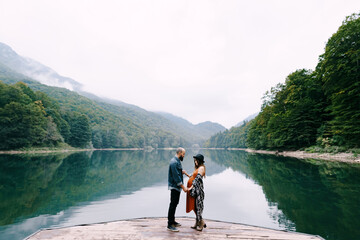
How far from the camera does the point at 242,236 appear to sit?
Answer: 5.17 m

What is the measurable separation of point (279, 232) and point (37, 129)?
208 feet

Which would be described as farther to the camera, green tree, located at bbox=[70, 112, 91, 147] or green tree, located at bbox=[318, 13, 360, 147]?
green tree, located at bbox=[70, 112, 91, 147]

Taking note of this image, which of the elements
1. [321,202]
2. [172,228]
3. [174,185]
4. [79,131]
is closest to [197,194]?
[174,185]

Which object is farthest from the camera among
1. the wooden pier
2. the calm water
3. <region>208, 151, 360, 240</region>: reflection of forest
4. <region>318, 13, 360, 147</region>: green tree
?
<region>318, 13, 360, 147</region>: green tree

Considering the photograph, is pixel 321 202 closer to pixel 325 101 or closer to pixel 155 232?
pixel 155 232

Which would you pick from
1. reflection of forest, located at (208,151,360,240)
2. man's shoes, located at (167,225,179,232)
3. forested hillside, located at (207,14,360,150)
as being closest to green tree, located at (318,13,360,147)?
forested hillside, located at (207,14,360,150)

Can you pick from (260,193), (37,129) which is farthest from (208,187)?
(37,129)

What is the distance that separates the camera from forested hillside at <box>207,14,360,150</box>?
2698 centimetres

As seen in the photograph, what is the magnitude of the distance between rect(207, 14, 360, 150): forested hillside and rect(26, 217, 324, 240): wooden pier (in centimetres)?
2703

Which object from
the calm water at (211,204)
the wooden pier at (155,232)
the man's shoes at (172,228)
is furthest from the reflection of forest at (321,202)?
the man's shoes at (172,228)

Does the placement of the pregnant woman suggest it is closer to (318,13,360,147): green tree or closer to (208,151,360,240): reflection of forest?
(208,151,360,240): reflection of forest

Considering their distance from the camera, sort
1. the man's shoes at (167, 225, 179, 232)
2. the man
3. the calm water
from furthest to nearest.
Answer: the calm water
the man
the man's shoes at (167, 225, 179, 232)

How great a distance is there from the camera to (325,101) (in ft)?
128

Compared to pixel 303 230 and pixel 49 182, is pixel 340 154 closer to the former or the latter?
pixel 303 230
